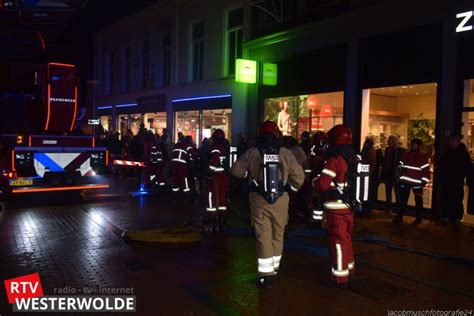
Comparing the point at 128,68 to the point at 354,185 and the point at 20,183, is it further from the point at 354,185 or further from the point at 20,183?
the point at 354,185

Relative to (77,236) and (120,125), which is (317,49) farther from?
(120,125)

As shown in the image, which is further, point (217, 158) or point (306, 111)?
point (306, 111)

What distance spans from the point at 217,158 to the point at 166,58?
14.7 metres

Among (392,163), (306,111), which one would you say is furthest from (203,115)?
(392,163)

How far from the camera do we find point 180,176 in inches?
528

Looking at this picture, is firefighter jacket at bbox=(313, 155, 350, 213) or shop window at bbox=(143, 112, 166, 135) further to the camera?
shop window at bbox=(143, 112, 166, 135)

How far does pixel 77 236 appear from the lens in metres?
8.33

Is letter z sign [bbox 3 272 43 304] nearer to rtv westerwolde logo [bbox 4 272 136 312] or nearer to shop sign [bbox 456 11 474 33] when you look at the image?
rtv westerwolde logo [bbox 4 272 136 312]

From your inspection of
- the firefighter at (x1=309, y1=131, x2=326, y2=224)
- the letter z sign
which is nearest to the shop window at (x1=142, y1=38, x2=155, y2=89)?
the firefighter at (x1=309, y1=131, x2=326, y2=224)

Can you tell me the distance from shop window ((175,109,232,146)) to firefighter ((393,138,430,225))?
8812 mm

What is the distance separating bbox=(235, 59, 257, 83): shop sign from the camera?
15188 mm

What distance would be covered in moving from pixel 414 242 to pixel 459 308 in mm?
3072

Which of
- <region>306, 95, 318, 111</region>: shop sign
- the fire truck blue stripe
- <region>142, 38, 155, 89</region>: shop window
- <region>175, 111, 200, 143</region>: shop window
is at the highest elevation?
<region>142, 38, 155, 89</region>: shop window

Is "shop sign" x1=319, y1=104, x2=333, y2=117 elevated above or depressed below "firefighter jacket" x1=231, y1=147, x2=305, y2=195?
above
